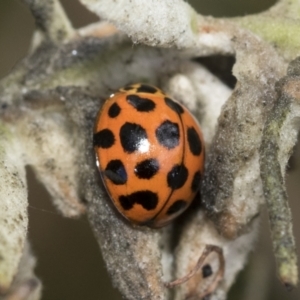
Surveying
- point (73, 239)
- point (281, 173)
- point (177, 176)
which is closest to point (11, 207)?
point (177, 176)

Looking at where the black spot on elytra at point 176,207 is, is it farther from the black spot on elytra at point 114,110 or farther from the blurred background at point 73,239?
the blurred background at point 73,239

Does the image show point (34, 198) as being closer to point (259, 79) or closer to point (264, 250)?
point (264, 250)

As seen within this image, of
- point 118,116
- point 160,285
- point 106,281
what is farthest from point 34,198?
point 160,285

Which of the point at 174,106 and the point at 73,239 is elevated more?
the point at 174,106

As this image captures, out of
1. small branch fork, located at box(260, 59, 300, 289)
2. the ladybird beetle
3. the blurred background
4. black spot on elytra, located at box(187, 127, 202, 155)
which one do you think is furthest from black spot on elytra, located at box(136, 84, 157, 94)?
the blurred background

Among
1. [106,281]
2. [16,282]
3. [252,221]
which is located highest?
[252,221]

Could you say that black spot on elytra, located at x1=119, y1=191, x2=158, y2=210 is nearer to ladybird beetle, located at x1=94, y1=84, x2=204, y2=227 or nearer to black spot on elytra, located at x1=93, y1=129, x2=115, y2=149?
ladybird beetle, located at x1=94, y1=84, x2=204, y2=227

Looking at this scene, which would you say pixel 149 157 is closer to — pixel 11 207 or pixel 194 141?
pixel 194 141
